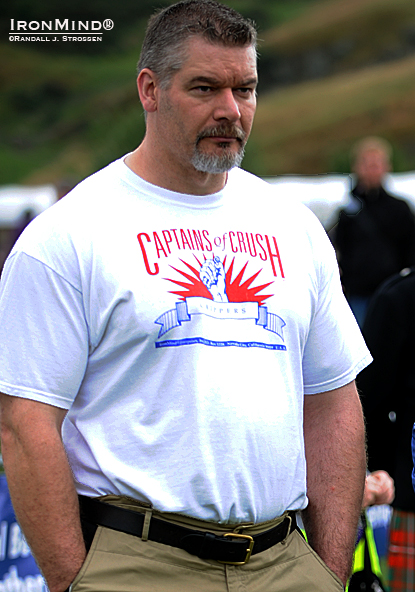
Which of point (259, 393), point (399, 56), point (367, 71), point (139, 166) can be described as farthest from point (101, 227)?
point (399, 56)

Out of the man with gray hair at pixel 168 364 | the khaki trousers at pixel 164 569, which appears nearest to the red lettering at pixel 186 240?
the man with gray hair at pixel 168 364

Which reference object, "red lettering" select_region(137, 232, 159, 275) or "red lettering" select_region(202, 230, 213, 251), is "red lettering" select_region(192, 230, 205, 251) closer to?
"red lettering" select_region(202, 230, 213, 251)

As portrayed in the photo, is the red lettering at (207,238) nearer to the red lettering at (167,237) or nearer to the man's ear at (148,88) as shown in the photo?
the red lettering at (167,237)

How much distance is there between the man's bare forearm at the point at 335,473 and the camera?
2.33 metres

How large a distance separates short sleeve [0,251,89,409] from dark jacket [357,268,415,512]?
145 centimetres

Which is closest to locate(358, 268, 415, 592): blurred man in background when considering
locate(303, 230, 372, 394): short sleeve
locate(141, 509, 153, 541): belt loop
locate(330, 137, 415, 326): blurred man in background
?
locate(303, 230, 372, 394): short sleeve

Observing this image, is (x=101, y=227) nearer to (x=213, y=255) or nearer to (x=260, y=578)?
(x=213, y=255)

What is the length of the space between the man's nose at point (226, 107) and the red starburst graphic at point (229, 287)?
38 cm

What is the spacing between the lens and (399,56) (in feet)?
327

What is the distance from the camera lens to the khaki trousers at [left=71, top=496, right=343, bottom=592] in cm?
199

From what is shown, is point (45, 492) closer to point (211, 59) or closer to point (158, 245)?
point (158, 245)

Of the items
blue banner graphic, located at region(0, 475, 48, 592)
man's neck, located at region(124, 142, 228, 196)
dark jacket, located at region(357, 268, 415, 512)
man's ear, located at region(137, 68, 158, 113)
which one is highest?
man's ear, located at region(137, 68, 158, 113)

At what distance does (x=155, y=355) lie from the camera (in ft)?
6.74

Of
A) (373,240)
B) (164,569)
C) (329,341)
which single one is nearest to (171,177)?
(329,341)
